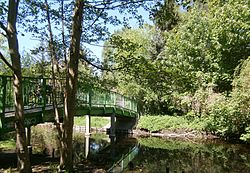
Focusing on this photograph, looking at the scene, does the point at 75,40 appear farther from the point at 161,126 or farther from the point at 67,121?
the point at 161,126

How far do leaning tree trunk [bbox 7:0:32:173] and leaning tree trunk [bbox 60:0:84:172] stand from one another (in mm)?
2289

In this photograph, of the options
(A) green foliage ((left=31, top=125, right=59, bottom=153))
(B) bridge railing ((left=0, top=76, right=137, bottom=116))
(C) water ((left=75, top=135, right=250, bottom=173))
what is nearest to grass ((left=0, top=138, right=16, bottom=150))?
(A) green foliage ((left=31, top=125, right=59, bottom=153))

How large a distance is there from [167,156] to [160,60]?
245 inches

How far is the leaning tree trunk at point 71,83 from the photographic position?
1067 centimetres

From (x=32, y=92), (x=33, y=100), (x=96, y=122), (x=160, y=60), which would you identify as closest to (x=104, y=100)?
(x=160, y=60)

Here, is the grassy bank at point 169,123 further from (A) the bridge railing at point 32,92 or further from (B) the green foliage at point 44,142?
(A) the bridge railing at point 32,92

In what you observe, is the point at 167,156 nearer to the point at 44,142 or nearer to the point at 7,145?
the point at 44,142

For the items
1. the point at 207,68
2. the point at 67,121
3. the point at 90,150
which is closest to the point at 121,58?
the point at 67,121

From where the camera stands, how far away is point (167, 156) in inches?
757

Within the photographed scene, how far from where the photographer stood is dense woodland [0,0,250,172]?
10.7m

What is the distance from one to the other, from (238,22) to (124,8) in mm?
15631

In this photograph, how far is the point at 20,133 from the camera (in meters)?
8.75

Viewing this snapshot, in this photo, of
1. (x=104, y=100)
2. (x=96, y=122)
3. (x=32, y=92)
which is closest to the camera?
(x=32, y=92)

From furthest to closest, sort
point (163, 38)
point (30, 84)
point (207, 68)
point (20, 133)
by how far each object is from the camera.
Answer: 1. point (163, 38)
2. point (207, 68)
3. point (30, 84)
4. point (20, 133)
